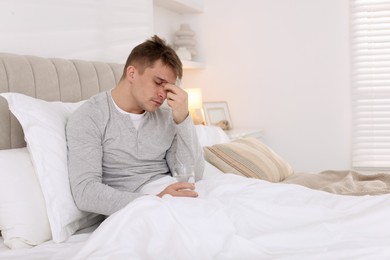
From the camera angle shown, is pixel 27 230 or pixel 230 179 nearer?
pixel 27 230

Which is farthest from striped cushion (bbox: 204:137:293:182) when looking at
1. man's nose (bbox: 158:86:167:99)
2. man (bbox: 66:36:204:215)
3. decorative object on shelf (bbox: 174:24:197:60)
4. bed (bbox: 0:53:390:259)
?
Result: decorative object on shelf (bbox: 174:24:197:60)

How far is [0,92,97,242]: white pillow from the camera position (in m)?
1.80

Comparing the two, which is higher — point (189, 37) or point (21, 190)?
point (189, 37)

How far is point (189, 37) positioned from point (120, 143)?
109 inches

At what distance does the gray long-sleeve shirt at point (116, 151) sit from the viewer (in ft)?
5.96

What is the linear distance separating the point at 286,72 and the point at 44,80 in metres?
2.76

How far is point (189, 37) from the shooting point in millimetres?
4672

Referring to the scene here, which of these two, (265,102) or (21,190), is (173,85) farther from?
(265,102)

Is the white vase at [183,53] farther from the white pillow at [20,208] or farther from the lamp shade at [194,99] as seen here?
the white pillow at [20,208]

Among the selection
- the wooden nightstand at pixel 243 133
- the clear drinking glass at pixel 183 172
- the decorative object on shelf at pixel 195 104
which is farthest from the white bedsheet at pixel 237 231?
the decorative object on shelf at pixel 195 104

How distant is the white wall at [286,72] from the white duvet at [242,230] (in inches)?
113

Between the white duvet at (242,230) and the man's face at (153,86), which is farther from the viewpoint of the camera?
the man's face at (153,86)

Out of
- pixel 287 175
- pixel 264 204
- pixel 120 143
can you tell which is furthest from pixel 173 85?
pixel 287 175

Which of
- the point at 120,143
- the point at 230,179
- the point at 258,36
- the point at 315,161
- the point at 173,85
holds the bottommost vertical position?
the point at 315,161
